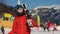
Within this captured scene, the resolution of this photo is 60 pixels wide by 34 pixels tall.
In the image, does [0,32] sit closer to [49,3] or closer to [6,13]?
[6,13]

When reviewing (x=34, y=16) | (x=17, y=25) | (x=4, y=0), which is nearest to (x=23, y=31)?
(x=17, y=25)

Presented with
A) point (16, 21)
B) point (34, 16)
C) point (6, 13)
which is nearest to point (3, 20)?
point (6, 13)

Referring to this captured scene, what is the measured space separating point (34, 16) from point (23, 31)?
726mm

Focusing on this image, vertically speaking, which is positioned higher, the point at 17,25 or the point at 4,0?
the point at 4,0

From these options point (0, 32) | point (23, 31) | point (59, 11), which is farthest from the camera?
point (0, 32)

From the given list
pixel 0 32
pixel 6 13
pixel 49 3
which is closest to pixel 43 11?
pixel 49 3

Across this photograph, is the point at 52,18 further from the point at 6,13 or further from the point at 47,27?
the point at 6,13

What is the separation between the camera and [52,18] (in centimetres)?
263

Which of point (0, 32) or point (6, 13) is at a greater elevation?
point (6, 13)

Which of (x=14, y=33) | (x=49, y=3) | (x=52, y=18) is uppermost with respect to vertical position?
(x=49, y=3)

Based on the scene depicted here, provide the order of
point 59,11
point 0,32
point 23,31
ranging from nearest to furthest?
point 23,31 → point 59,11 → point 0,32

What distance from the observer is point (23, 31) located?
1.92 meters

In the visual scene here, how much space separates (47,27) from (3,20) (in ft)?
1.87

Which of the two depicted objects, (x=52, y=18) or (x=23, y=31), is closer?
(x=23, y=31)
